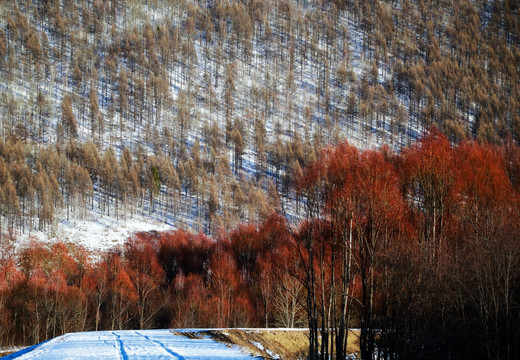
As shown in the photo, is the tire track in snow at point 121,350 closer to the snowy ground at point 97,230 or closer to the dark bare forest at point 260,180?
the dark bare forest at point 260,180

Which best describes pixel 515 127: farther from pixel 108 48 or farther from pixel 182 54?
pixel 108 48

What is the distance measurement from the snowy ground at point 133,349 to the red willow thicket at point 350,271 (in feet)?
15.6

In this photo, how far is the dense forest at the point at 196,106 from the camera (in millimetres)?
99062

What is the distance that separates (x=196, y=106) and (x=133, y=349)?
13073 centimetres

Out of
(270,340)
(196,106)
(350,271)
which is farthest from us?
(196,106)

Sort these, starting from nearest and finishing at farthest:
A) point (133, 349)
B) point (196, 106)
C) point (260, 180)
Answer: point (133, 349), point (260, 180), point (196, 106)

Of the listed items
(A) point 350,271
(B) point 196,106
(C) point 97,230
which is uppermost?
(B) point 196,106

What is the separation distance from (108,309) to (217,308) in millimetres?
12222

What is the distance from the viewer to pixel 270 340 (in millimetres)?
24078

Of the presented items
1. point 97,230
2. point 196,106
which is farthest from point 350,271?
point 196,106

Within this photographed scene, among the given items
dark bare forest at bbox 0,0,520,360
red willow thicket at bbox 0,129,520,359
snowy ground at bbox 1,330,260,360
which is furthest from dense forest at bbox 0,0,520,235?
snowy ground at bbox 1,330,260,360

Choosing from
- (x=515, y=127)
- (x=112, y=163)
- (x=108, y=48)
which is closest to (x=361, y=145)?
(x=515, y=127)

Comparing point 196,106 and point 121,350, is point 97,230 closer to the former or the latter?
point 121,350

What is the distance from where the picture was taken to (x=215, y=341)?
21828 mm
